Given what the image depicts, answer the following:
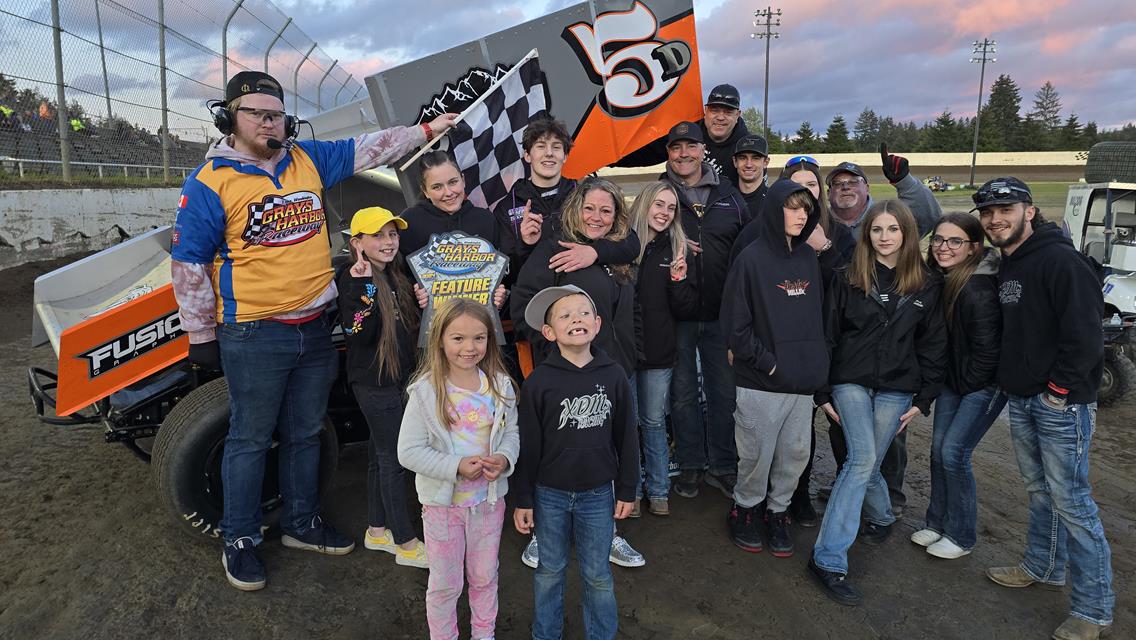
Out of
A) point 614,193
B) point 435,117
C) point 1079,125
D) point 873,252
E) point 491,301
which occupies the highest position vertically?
point 1079,125

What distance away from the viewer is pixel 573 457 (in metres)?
2.27

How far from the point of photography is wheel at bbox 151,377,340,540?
114 inches

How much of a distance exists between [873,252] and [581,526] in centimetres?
191

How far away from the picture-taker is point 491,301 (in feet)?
9.55

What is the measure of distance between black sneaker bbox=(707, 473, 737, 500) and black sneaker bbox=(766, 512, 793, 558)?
53 centimetres

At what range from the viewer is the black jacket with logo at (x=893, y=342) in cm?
292

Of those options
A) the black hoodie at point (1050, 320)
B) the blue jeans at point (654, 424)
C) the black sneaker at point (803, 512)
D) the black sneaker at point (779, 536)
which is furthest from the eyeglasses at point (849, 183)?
the black sneaker at point (779, 536)

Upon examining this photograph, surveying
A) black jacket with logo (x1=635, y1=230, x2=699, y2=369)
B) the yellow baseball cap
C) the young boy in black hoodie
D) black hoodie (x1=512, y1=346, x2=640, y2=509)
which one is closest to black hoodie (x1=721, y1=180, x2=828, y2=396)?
the young boy in black hoodie

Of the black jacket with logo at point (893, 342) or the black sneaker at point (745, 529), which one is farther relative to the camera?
the black sneaker at point (745, 529)

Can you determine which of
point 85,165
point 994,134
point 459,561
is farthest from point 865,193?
point 994,134

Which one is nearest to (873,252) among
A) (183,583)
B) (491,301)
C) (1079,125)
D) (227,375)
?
(491,301)

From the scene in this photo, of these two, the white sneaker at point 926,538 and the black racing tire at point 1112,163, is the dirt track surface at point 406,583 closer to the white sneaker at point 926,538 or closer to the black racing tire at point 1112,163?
the white sneaker at point 926,538

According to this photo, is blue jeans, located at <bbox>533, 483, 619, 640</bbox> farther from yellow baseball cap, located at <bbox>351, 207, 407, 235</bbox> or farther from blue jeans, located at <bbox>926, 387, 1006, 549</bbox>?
blue jeans, located at <bbox>926, 387, 1006, 549</bbox>

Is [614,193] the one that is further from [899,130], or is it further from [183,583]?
[899,130]
